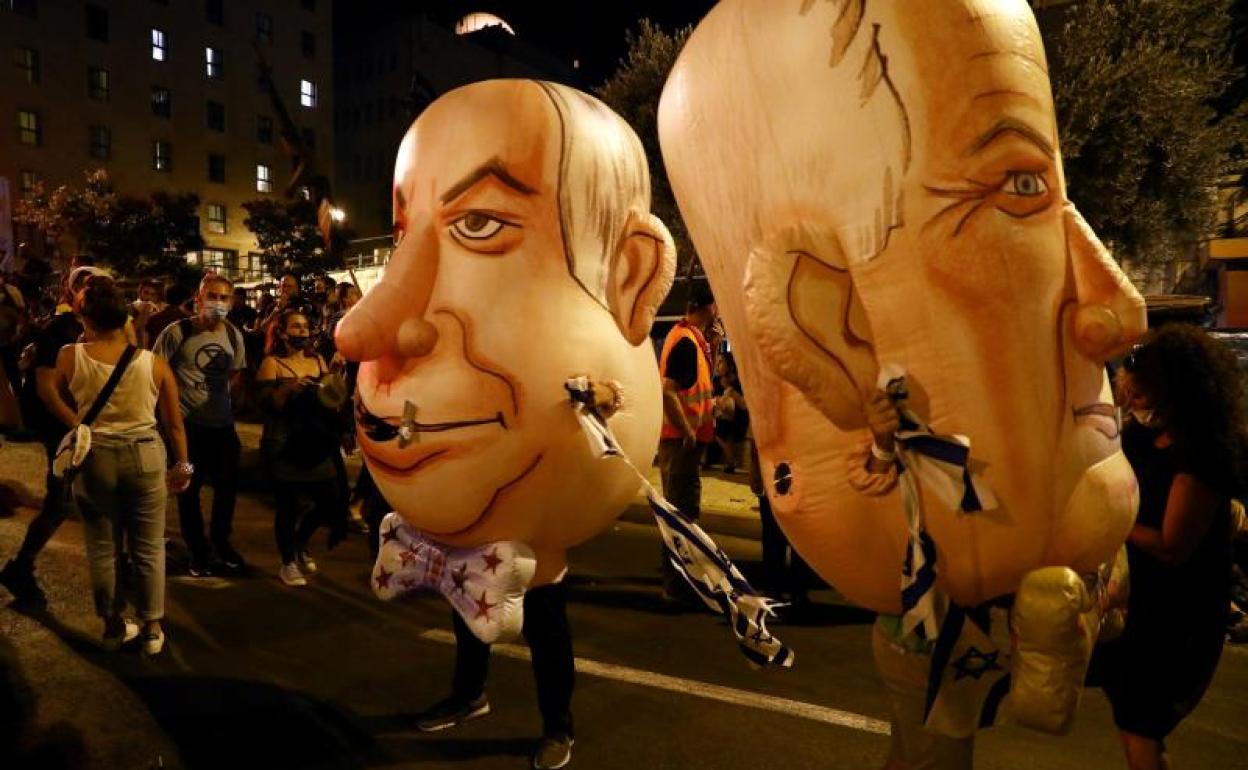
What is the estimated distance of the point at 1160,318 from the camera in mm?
7785

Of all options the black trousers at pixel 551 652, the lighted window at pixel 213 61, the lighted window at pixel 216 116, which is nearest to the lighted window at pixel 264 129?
the lighted window at pixel 216 116

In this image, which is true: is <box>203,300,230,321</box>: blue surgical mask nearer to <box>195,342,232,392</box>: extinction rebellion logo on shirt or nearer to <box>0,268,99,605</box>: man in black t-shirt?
<box>195,342,232,392</box>: extinction rebellion logo on shirt

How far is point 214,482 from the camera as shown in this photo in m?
5.68

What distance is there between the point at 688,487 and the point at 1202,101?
10311mm

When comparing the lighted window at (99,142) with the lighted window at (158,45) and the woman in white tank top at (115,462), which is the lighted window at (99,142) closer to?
the lighted window at (158,45)

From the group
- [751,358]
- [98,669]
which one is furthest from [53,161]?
[751,358]

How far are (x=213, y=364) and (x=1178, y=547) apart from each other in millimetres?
5183

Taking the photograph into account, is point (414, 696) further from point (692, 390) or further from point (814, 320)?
point (814, 320)

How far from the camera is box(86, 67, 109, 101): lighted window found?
3394 cm

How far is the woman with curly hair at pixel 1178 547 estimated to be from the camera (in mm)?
2430

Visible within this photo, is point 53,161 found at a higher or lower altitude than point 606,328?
higher

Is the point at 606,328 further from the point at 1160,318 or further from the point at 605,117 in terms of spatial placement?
the point at 1160,318

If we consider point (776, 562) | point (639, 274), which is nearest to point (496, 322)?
point (639, 274)

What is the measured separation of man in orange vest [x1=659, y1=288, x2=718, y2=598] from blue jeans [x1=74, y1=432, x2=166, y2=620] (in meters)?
2.68
